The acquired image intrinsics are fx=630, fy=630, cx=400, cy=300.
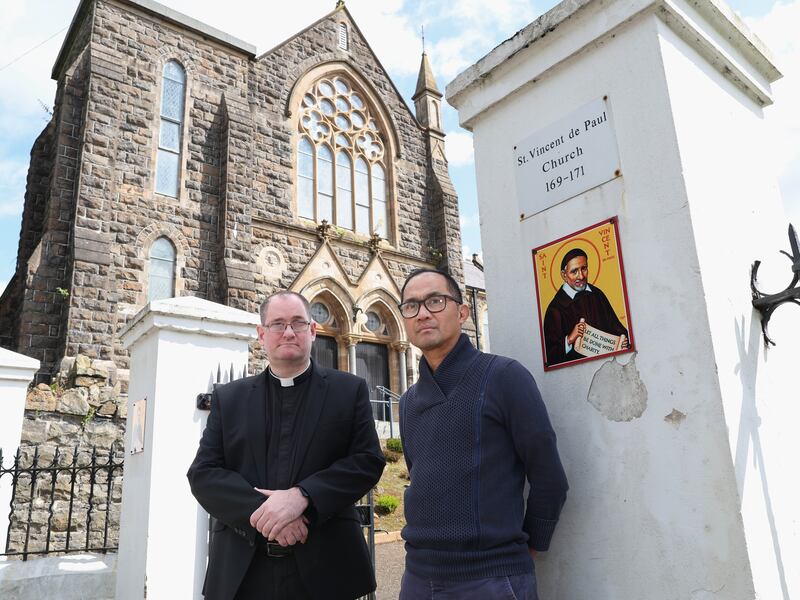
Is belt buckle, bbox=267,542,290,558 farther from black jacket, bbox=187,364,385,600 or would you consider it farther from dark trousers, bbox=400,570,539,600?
dark trousers, bbox=400,570,539,600

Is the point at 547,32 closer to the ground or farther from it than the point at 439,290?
farther from it

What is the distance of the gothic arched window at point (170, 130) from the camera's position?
14609mm

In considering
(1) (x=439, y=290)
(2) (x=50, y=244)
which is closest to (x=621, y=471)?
(1) (x=439, y=290)

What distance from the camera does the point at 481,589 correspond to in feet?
6.23

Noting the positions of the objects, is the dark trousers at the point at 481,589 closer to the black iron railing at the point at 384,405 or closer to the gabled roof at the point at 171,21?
the black iron railing at the point at 384,405

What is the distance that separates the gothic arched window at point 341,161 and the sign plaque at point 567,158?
14.3m

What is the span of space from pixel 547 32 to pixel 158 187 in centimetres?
1341

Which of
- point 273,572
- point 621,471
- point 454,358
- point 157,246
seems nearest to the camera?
Result: point 621,471

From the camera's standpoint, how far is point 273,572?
2.56 m

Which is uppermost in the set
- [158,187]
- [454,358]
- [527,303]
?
[158,187]

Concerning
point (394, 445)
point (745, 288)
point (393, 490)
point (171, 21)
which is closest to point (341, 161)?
point (171, 21)

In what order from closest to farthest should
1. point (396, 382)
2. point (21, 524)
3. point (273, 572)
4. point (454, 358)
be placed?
point (454, 358) → point (273, 572) → point (21, 524) → point (396, 382)

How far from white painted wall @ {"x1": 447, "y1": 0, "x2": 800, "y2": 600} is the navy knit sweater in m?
0.28

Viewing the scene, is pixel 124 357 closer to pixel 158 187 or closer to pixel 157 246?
pixel 157 246
